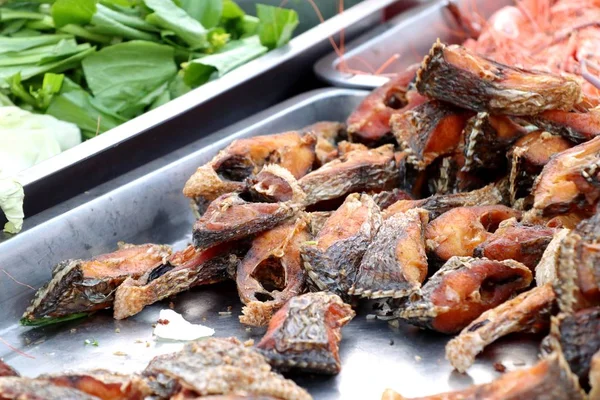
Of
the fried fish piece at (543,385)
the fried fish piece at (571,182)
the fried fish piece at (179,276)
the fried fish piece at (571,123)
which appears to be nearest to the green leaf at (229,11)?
the fried fish piece at (179,276)

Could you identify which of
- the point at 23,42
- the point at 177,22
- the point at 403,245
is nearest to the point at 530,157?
the point at 403,245

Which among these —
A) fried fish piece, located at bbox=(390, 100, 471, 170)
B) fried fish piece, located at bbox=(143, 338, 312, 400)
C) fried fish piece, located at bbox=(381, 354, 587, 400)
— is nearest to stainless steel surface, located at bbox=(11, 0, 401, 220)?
fried fish piece, located at bbox=(390, 100, 471, 170)

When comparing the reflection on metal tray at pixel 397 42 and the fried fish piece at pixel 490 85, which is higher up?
the fried fish piece at pixel 490 85

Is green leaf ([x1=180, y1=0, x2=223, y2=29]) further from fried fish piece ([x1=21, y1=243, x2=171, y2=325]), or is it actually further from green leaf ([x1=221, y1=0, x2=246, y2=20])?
fried fish piece ([x1=21, y1=243, x2=171, y2=325])

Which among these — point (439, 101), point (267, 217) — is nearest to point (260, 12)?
point (439, 101)

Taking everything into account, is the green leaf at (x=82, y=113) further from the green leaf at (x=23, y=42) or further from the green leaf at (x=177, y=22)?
the green leaf at (x=177, y=22)

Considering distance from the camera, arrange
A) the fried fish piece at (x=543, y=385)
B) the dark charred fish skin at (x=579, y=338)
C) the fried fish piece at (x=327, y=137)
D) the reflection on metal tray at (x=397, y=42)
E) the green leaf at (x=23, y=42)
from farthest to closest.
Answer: the reflection on metal tray at (x=397, y=42)
the green leaf at (x=23, y=42)
the fried fish piece at (x=327, y=137)
the dark charred fish skin at (x=579, y=338)
the fried fish piece at (x=543, y=385)
